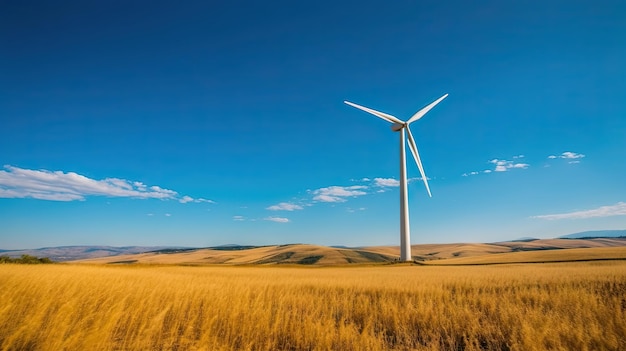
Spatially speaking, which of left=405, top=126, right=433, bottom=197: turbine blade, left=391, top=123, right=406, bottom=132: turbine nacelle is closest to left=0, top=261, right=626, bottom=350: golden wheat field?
left=405, top=126, right=433, bottom=197: turbine blade

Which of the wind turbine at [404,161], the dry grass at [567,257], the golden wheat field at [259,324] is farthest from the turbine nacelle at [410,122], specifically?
the golden wheat field at [259,324]

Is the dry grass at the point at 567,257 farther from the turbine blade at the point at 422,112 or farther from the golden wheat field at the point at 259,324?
the golden wheat field at the point at 259,324

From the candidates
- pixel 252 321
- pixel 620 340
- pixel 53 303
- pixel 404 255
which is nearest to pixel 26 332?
pixel 53 303

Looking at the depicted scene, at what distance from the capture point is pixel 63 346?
250 inches

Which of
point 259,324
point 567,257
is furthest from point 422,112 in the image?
point 259,324

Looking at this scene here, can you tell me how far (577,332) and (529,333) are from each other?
113 centimetres

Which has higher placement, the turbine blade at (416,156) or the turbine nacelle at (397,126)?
the turbine nacelle at (397,126)

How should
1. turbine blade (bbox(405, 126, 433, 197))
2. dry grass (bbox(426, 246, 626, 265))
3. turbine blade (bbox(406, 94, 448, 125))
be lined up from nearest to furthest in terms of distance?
dry grass (bbox(426, 246, 626, 265)) → turbine blade (bbox(405, 126, 433, 197)) → turbine blade (bbox(406, 94, 448, 125))

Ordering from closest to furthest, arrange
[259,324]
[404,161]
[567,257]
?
[259,324] < [567,257] < [404,161]

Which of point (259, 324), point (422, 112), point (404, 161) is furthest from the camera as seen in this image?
point (422, 112)

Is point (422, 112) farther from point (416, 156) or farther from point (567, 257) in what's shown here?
point (567, 257)

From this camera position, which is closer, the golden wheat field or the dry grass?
the golden wheat field

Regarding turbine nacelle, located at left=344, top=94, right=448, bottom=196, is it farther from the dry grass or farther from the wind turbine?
the dry grass

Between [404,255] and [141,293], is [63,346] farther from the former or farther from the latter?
[404,255]
